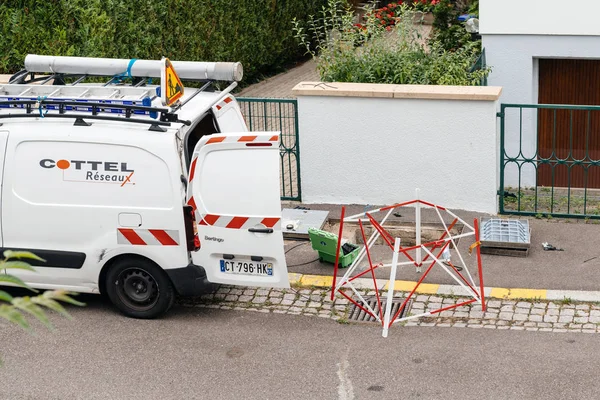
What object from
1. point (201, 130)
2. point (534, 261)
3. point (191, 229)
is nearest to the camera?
point (191, 229)

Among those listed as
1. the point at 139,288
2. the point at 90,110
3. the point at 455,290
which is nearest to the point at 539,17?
the point at 455,290

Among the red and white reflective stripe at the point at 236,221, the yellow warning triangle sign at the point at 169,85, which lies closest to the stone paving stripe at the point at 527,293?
the red and white reflective stripe at the point at 236,221

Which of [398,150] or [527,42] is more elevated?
[527,42]

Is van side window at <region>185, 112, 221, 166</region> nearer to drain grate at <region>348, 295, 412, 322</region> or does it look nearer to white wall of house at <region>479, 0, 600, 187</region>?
drain grate at <region>348, 295, 412, 322</region>

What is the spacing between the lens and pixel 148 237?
8453mm

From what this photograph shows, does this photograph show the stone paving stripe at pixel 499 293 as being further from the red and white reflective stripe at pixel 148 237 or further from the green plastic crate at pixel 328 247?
the red and white reflective stripe at pixel 148 237

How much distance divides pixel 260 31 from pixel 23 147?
1207 cm

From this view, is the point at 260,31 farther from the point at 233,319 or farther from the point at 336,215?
the point at 233,319

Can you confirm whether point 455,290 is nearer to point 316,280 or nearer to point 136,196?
point 316,280

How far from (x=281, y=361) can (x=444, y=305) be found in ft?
5.86

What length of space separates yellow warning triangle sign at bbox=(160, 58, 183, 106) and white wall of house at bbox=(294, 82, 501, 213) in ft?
9.04

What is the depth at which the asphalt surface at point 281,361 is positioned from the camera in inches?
291

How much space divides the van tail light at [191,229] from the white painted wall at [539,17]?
674 cm

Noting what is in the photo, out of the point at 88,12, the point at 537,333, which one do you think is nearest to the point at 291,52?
the point at 88,12
